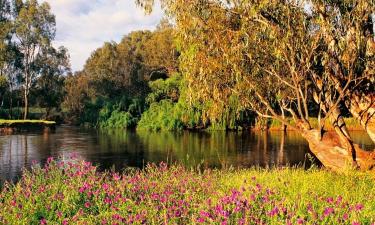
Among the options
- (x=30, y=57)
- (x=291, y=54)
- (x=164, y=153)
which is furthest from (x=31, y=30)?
(x=291, y=54)

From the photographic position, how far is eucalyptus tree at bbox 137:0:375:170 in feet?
43.1

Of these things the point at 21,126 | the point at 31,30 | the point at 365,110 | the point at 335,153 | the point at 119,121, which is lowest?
the point at 335,153

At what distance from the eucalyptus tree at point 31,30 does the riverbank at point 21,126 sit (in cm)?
870

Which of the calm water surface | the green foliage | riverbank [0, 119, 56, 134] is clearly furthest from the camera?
the green foliage

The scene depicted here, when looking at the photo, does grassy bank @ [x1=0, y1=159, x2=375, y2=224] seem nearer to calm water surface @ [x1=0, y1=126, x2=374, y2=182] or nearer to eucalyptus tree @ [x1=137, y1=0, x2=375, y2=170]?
eucalyptus tree @ [x1=137, y1=0, x2=375, y2=170]

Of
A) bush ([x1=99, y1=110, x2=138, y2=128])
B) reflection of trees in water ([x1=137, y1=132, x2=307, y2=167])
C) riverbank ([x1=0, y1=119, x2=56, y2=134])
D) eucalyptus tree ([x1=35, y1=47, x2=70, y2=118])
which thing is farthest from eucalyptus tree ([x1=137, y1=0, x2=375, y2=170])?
eucalyptus tree ([x1=35, y1=47, x2=70, y2=118])

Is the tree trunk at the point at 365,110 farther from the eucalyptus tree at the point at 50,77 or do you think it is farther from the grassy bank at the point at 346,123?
the eucalyptus tree at the point at 50,77

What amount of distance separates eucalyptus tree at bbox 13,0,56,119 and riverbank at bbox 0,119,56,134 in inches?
343

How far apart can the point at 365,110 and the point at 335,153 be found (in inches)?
68.1

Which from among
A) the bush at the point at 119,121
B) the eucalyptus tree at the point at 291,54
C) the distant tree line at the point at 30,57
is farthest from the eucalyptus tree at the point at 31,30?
the eucalyptus tree at the point at 291,54

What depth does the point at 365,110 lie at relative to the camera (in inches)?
584

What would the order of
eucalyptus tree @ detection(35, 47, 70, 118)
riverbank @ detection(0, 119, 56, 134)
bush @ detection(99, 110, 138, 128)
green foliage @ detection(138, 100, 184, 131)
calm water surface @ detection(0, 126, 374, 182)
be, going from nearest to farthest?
1. calm water surface @ detection(0, 126, 374, 182)
2. riverbank @ detection(0, 119, 56, 134)
3. green foliage @ detection(138, 100, 184, 131)
4. bush @ detection(99, 110, 138, 128)
5. eucalyptus tree @ detection(35, 47, 70, 118)

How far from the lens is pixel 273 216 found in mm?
5977

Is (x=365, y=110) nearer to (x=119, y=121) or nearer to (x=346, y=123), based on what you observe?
(x=346, y=123)
